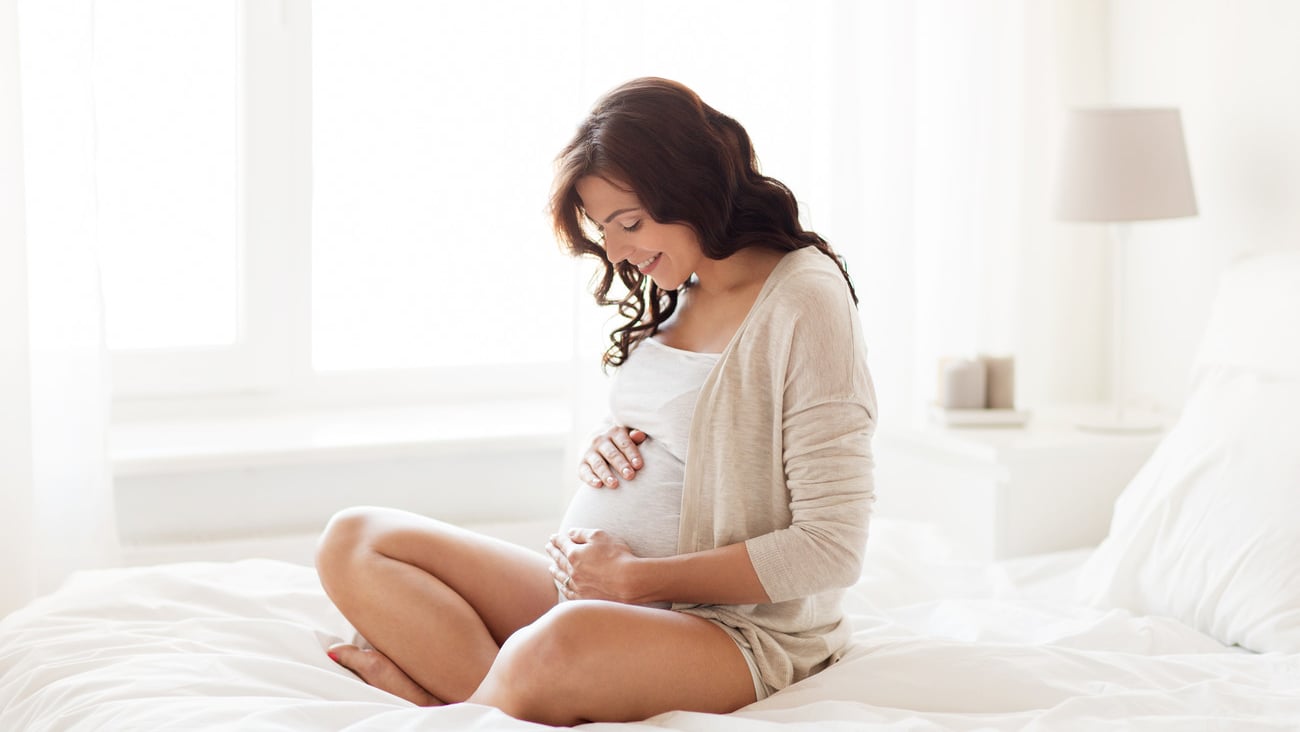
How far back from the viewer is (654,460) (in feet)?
5.29

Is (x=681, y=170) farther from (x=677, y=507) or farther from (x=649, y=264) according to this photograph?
(x=677, y=507)

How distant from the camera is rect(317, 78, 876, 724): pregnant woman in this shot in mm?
1424

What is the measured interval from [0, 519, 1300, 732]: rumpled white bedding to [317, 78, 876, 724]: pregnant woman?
0.06m

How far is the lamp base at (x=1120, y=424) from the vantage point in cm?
252

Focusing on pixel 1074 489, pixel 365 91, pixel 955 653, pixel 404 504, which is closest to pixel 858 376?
pixel 955 653

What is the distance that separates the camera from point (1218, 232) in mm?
2590

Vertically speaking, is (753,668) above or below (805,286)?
below

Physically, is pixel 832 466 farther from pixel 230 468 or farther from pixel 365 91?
pixel 365 91

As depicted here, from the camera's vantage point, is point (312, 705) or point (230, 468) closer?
point (312, 705)

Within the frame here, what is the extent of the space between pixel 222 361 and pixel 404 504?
0.50 m

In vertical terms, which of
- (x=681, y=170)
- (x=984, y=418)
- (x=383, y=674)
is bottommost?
(x=383, y=674)

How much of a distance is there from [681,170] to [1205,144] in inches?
61.0

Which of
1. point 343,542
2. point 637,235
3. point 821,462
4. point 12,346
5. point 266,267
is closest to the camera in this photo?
point 821,462

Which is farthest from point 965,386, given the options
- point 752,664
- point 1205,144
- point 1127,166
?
point 752,664
